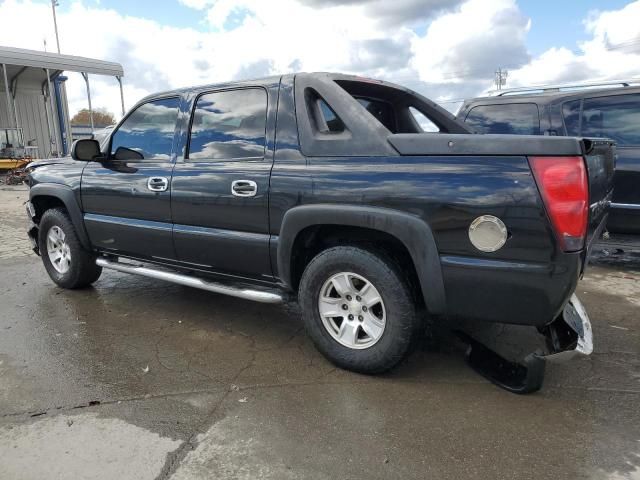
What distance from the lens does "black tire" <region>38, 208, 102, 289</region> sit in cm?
477

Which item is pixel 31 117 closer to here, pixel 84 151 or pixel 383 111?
pixel 84 151

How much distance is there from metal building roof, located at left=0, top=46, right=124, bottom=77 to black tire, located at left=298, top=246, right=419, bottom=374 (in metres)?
18.5

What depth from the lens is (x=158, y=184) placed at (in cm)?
388

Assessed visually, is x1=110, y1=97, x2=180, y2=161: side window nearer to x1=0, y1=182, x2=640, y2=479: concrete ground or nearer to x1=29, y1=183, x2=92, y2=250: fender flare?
x1=29, y1=183, x2=92, y2=250: fender flare

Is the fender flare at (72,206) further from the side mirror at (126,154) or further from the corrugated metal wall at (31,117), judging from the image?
the corrugated metal wall at (31,117)

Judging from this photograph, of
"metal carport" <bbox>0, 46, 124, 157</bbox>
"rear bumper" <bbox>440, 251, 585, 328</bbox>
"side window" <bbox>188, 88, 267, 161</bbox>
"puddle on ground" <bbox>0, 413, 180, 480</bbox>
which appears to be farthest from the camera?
"metal carport" <bbox>0, 46, 124, 157</bbox>

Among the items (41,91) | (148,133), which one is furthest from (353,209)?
(41,91)

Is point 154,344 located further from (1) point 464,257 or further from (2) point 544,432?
(2) point 544,432

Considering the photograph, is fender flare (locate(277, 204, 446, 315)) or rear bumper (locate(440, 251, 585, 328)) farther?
fender flare (locate(277, 204, 446, 315))

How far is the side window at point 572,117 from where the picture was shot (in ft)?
17.4

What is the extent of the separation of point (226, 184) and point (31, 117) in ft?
78.1

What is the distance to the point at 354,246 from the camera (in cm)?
305

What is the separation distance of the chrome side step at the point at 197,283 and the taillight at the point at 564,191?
177cm

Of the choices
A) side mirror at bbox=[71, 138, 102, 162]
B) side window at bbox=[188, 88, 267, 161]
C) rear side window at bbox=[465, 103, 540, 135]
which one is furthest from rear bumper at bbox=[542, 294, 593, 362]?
side mirror at bbox=[71, 138, 102, 162]
